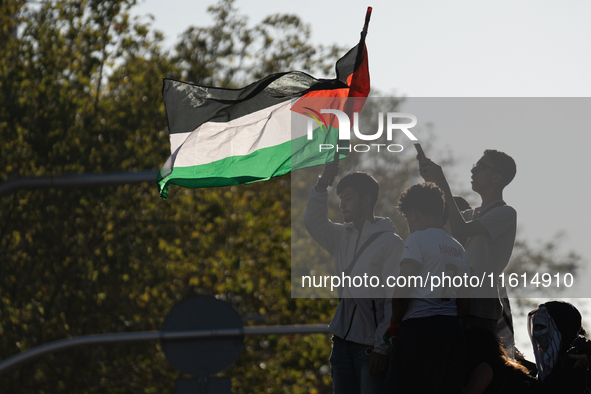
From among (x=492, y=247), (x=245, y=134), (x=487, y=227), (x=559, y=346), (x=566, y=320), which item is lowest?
(x=559, y=346)

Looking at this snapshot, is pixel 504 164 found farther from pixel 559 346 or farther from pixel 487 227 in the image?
pixel 559 346

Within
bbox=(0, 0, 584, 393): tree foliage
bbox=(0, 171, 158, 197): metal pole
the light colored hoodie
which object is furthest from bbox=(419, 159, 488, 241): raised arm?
bbox=(0, 0, 584, 393): tree foliage

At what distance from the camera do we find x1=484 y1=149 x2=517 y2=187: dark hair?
16.0ft

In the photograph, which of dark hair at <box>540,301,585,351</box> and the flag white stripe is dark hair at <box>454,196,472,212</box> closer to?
dark hair at <box>540,301,585,351</box>

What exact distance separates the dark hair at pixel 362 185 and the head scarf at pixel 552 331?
129cm

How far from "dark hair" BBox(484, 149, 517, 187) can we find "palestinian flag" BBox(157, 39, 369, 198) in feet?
6.20

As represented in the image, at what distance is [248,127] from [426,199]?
255 cm

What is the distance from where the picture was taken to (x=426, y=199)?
4.64 m

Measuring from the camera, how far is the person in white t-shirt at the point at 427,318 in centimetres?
428

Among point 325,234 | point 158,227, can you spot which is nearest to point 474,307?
point 325,234

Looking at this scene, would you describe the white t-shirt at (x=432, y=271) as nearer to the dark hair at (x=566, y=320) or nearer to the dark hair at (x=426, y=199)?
the dark hair at (x=426, y=199)

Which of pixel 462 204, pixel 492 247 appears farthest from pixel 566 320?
pixel 462 204

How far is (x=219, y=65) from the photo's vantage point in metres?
15.1

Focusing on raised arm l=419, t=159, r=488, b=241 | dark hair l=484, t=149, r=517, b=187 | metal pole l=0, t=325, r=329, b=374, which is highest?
dark hair l=484, t=149, r=517, b=187
